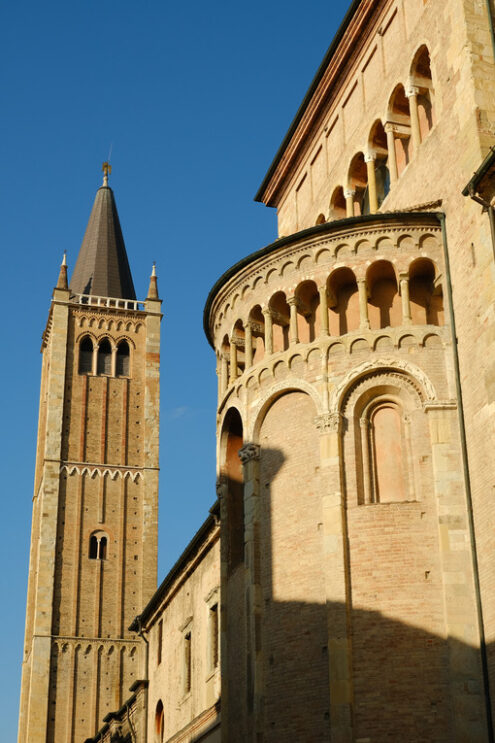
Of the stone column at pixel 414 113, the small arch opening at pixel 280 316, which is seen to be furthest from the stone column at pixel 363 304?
the stone column at pixel 414 113

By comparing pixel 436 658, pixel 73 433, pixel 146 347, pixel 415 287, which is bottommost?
pixel 436 658

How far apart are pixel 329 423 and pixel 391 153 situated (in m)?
6.40

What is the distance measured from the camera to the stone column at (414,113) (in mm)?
21812

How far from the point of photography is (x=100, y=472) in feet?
210

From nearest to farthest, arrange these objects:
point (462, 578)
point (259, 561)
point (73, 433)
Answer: point (462, 578) < point (259, 561) < point (73, 433)

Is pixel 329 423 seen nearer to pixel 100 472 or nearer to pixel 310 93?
pixel 310 93

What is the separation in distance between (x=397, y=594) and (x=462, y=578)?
1.09 meters

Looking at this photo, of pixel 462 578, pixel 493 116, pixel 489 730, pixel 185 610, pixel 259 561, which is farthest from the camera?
pixel 185 610

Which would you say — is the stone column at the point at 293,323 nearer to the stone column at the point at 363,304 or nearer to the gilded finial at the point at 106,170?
the stone column at the point at 363,304

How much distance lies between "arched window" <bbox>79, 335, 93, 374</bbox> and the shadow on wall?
1827 inches

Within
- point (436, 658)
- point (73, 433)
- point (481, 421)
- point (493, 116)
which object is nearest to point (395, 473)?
point (481, 421)

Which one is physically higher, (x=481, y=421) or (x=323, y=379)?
(x=323, y=379)

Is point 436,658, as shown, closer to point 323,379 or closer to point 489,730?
point 489,730

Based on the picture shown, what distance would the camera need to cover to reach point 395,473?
1933 cm
